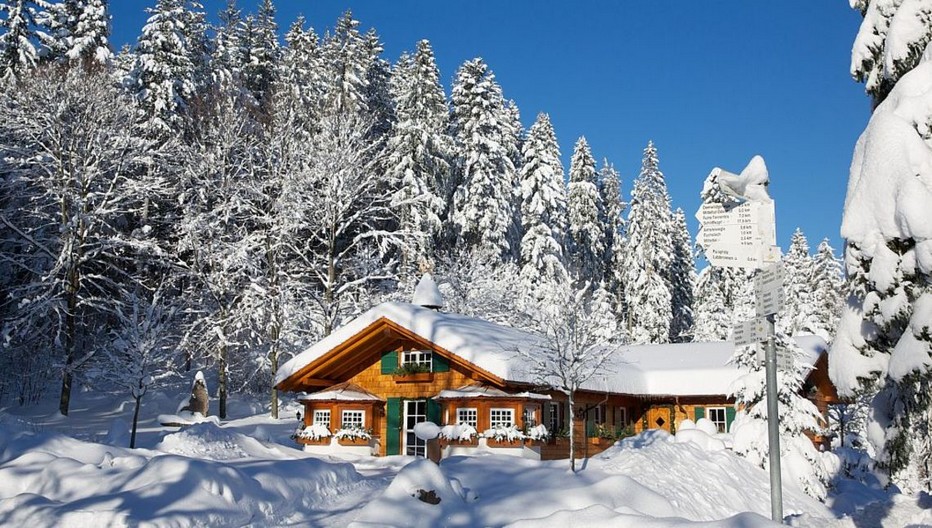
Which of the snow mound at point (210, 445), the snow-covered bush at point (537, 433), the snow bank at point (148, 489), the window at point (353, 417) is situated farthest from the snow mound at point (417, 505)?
the window at point (353, 417)

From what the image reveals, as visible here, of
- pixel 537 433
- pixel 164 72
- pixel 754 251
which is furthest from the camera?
pixel 164 72

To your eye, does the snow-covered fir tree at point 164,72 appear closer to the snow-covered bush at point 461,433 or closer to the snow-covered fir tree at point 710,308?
the snow-covered bush at point 461,433

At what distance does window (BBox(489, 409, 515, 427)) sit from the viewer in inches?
838

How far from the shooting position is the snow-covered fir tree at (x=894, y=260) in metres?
6.35

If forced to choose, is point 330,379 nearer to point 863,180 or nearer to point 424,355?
point 424,355

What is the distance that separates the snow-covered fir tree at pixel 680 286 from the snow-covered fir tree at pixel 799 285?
7.40 m

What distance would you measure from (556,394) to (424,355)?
4201 mm

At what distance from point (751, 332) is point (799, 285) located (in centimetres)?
4930

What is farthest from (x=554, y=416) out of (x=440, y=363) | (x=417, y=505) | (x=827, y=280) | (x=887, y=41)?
(x=827, y=280)

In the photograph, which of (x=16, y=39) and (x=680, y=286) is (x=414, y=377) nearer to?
(x=16, y=39)

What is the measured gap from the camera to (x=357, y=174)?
33188 mm

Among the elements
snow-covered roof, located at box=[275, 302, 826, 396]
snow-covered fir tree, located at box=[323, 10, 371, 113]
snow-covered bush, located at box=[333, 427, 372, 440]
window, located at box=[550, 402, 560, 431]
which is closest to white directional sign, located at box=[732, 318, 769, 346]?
snow-covered roof, located at box=[275, 302, 826, 396]

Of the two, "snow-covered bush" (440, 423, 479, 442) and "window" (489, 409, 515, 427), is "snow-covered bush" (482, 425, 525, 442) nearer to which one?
"window" (489, 409, 515, 427)

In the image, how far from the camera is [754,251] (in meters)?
8.50
